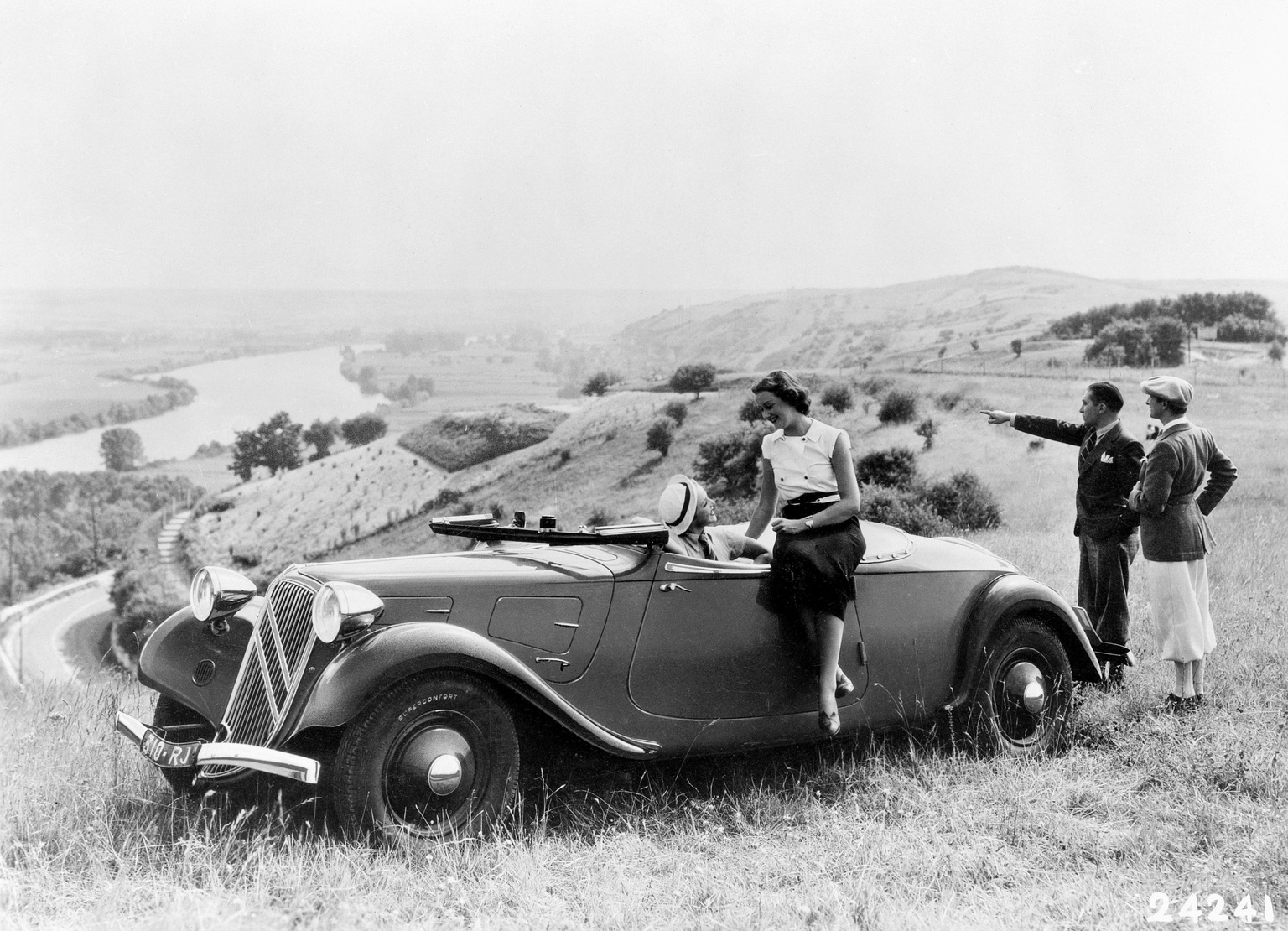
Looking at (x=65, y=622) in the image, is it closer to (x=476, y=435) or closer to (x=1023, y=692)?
(x=476, y=435)

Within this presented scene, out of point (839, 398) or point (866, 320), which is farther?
point (866, 320)

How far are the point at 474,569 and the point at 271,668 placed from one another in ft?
2.93

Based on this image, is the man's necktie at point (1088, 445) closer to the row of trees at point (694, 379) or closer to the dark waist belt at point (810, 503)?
the dark waist belt at point (810, 503)

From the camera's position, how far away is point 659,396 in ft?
205

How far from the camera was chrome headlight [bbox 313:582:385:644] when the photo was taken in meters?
3.70

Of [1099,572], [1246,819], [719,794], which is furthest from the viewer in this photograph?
[1099,572]

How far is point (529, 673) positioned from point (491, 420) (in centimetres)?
7641

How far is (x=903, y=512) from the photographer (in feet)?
78.8

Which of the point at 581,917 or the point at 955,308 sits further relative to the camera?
the point at 955,308

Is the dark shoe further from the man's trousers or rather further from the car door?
the man's trousers

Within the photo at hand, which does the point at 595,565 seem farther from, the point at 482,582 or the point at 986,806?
the point at 986,806

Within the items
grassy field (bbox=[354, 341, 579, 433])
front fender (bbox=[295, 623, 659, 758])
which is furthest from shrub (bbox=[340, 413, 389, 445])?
front fender (bbox=[295, 623, 659, 758])

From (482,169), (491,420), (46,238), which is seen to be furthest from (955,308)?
(46,238)

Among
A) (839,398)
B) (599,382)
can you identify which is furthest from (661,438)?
(599,382)
